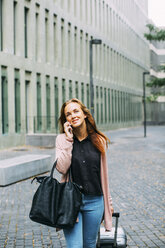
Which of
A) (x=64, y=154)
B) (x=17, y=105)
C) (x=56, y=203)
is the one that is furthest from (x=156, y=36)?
(x=56, y=203)

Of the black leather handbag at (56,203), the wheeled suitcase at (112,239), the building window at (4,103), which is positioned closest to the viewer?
the black leather handbag at (56,203)

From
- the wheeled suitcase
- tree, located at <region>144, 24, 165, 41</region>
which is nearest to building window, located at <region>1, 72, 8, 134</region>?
tree, located at <region>144, 24, 165, 41</region>

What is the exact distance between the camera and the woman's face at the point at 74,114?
364 cm

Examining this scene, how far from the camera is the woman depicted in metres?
3.47

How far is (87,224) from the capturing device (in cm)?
354

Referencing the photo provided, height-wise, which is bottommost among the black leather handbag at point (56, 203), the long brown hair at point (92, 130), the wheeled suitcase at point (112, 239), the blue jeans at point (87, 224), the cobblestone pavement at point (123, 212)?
the cobblestone pavement at point (123, 212)

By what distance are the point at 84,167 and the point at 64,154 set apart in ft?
0.63

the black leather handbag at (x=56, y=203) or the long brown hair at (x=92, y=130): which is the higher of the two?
the long brown hair at (x=92, y=130)

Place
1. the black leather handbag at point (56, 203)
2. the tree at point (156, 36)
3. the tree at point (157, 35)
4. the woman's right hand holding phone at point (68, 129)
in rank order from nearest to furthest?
the black leather handbag at point (56, 203)
the woman's right hand holding phone at point (68, 129)
the tree at point (157, 35)
the tree at point (156, 36)

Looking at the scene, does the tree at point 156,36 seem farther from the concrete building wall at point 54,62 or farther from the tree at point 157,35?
the concrete building wall at point 54,62

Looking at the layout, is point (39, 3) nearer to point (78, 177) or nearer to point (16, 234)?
point (16, 234)

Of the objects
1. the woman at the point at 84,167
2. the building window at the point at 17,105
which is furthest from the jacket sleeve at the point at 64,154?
the building window at the point at 17,105

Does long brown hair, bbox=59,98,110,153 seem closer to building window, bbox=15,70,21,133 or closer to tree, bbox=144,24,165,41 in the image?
building window, bbox=15,70,21,133

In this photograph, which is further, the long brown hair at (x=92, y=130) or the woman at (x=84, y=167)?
the long brown hair at (x=92, y=130)
